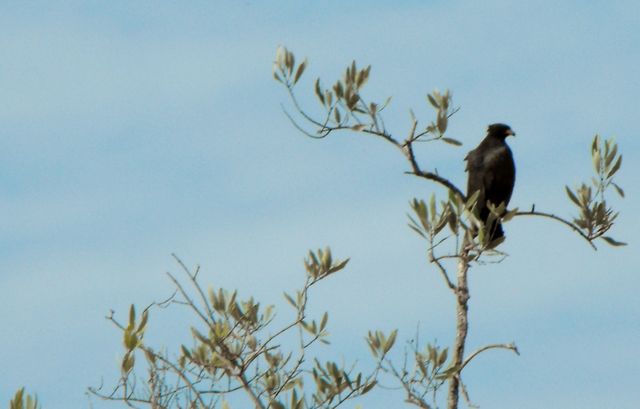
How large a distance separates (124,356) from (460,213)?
2.23 meters

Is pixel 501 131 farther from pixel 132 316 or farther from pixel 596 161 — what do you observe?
pixel 132 316

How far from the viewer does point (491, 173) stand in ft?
37.9

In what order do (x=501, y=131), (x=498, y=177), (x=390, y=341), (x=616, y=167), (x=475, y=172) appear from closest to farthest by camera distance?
(x=390, y=341), (x=616, y=167), (x=498, y=177), (x=475, y=172), (x=501, y=131)

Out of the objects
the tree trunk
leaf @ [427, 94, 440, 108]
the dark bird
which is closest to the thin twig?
the tree trunk

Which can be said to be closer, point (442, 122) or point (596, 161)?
point (442, 122)

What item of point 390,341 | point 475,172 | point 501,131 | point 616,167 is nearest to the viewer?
point 390,341

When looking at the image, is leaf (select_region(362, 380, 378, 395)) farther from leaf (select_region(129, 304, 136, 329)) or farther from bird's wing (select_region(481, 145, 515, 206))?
bird's wing (select_region(481, 145, 515, 206))

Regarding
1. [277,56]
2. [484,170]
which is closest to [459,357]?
[277,56]

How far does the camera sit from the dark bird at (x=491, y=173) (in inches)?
453

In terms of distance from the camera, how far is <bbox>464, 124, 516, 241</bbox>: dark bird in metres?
11.5

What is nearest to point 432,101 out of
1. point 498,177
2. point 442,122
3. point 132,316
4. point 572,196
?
point 442,122

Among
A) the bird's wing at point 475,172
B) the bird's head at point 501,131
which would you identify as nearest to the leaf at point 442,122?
the bird's wing at point 475,172

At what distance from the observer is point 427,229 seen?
7.04m

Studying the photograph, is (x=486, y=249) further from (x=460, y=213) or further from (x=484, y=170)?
(x=484, y=170)
